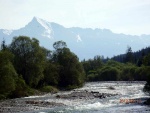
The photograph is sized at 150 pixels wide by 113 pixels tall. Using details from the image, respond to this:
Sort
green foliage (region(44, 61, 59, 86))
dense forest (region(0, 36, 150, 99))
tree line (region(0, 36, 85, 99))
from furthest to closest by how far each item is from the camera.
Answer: green foliage (region(44, 61, 59, 86)), tree line (region(0, 36, 85, 99)), dense forest (region(0, 36, 150, 99))

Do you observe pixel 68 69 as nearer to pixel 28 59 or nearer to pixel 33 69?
pixel 28 59

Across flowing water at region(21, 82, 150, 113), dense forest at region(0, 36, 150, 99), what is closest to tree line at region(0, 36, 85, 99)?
dense forest at region(0, 36, 150, 99)

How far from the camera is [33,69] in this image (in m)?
90.9

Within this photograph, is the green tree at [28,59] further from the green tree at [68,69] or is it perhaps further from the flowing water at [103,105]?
the flowing water at [103,105]

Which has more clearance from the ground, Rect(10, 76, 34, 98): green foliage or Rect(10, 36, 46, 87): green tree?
Rect(10, 36, 46, 87): green tree

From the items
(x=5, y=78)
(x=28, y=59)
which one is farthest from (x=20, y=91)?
(x=28, y=59)

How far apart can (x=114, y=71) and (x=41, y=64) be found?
95.2 metres

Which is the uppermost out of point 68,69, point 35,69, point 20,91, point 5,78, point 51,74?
point 68,69

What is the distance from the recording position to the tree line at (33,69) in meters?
68.6

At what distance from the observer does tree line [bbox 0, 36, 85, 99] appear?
68625mm

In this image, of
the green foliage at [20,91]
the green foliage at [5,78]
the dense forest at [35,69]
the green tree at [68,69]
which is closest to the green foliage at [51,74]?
the dense forest at [35,69]

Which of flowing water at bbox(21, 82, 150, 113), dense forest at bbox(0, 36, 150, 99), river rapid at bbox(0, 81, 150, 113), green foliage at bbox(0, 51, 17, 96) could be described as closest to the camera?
flowing water at bbox(21, 82, 150, 113)

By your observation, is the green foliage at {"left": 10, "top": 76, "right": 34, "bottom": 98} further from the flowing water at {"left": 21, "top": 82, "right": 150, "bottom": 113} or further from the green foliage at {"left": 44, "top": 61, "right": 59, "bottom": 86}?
the green foliage at {"left": 44, "top": 61, "right": 59, "bottom": 86}

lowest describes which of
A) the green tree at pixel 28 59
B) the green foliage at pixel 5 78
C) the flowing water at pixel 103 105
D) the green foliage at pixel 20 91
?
the flowing water at pixel 103 105
